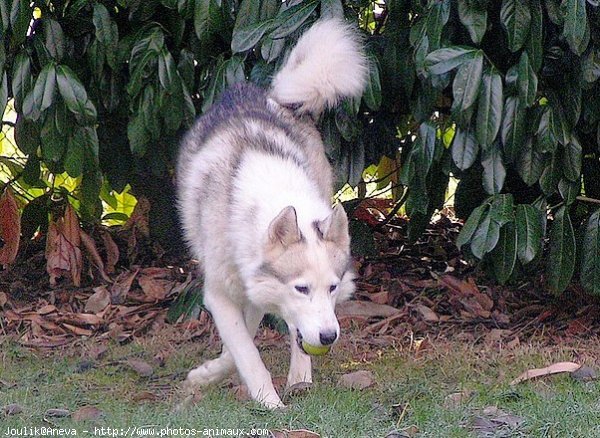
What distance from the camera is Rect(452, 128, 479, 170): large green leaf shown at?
5.58m

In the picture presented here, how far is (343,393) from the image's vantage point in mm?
5074

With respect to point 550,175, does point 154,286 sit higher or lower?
lower

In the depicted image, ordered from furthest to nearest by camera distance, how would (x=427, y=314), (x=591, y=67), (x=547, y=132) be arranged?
(x=427, y=314)
(x=547, y=132)
(x=591, y=67)

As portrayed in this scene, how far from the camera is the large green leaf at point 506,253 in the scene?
5.65 metres

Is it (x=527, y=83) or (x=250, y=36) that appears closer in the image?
(x=527, y=83)

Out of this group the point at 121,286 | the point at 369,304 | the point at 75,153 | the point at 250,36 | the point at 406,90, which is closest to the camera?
the point at 250,36

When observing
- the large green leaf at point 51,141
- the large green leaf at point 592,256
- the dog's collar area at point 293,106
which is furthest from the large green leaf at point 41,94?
the large green leaf at point 592,256

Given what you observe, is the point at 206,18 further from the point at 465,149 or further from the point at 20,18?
the point at 465,149

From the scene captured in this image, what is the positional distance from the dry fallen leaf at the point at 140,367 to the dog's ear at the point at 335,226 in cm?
145

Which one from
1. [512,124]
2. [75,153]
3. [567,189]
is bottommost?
[567,189]

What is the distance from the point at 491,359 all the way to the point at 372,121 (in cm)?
176

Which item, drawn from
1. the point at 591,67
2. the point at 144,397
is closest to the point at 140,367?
the point at 144,397

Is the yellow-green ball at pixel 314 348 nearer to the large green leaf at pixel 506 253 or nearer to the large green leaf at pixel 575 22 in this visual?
the large green leaf at pixel 506 253

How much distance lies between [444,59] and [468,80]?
0.53 ft
